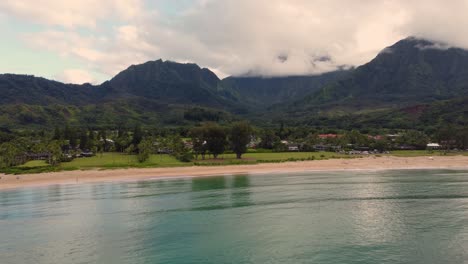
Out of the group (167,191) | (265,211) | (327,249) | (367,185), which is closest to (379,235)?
(327,249)

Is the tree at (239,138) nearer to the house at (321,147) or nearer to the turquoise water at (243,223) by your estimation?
the turquoise water at (243,223)

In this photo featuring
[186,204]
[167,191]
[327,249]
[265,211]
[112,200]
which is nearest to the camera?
[327,249]

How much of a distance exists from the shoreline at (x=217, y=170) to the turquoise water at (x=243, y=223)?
15486 mm

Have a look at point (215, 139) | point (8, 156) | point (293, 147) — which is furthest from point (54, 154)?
point (293, 147)

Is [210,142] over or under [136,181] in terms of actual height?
over

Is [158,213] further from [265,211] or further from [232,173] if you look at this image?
[232,173]

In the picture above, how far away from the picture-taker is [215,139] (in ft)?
438

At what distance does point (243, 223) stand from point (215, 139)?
85.9m

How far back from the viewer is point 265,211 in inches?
2160

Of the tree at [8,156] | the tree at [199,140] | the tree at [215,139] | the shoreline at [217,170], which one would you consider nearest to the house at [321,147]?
the shoreline at [217,170]

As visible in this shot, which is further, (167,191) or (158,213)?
(167,191)

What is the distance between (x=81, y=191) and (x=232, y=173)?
40385 millimetres

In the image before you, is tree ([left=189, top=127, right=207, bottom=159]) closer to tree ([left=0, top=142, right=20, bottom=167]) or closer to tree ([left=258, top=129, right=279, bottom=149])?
tree ([left=258, top=129, right=279, bottom=149])

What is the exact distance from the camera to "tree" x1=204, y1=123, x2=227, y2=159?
13362 cm
